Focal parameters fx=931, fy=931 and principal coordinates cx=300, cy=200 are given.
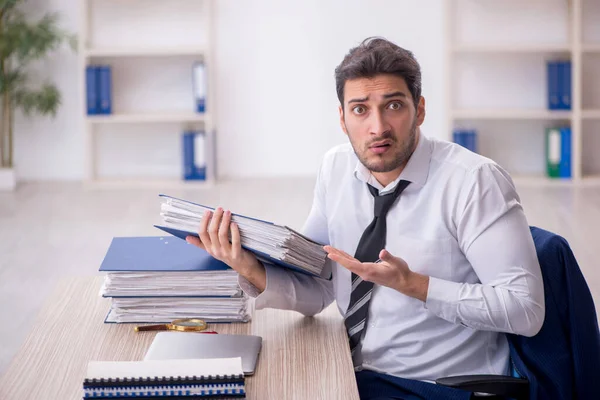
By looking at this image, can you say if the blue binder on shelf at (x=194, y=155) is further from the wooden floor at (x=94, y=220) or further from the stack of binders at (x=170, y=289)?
the stack of binders at (x=170, y=289)

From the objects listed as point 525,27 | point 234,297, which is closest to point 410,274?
point 234,297

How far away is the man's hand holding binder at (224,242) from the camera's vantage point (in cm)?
180

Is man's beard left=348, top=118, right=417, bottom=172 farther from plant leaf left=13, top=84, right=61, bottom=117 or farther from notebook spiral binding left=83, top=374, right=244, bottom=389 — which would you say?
plant leaf left=13, top=84, right=61, bottom=117

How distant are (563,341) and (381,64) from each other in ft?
2.20

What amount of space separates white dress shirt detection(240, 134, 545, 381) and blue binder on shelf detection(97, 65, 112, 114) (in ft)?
15.4

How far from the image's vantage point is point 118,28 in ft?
22.2

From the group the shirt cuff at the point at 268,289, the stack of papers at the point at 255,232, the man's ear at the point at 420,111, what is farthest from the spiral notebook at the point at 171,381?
the man's ear at the point at 420,111

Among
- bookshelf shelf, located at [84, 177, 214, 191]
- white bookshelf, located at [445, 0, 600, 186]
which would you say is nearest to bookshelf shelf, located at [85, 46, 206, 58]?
bookshelf shelf, located at [84, 177, 214, 191]

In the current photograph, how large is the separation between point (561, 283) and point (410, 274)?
1.03 feet

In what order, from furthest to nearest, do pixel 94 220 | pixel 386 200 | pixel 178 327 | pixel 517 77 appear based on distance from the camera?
pixel 517 77, pixel 94 220, pixel 386 200, pixel 178 327

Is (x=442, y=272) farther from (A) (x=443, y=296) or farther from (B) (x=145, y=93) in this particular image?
(B) (x=145, y=93)

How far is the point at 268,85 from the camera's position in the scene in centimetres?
680

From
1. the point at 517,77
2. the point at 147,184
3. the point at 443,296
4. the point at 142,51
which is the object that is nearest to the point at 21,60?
the point at 142,51

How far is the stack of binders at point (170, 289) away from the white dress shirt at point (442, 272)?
5 centimetres
